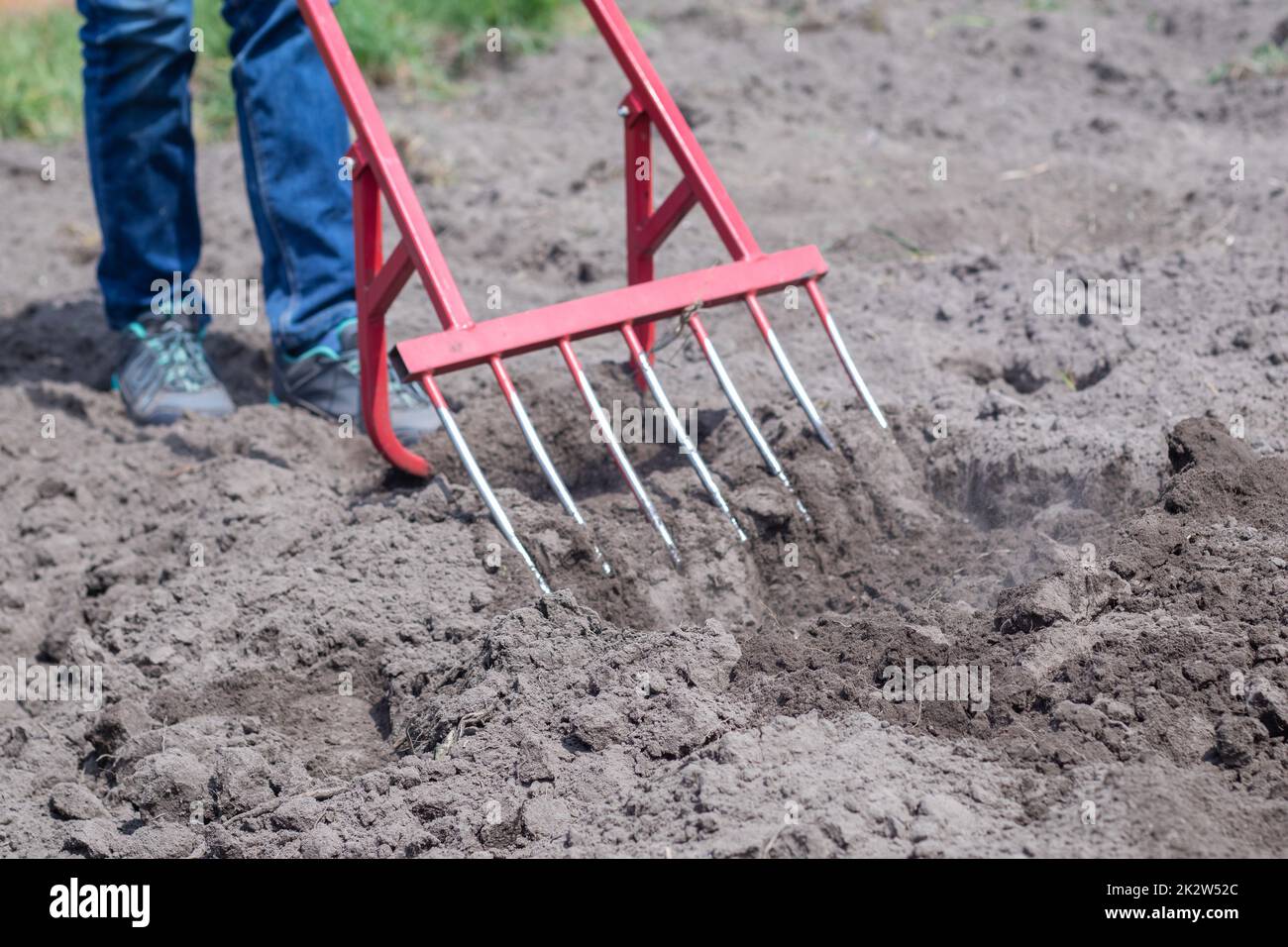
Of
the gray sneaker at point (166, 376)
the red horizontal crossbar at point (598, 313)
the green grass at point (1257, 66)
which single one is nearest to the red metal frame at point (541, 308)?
the red horizontal crossbar at point (598, 313)

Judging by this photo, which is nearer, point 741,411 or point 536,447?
point 536,447

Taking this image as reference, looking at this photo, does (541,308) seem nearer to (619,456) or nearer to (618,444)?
(618,444)

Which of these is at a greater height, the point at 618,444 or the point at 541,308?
the point at 541,308

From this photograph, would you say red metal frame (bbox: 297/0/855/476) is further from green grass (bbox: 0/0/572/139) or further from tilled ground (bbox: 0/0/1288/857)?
green grass (bbox: 0/0/572/139)

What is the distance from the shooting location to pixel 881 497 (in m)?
2.67

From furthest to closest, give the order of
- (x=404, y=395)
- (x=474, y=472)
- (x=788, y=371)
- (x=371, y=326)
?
(x=404, y=395) → (x=371, y=326) → (x=788, y=371) → (x=474, y=472)

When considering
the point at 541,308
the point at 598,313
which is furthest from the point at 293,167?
the point at 598,313

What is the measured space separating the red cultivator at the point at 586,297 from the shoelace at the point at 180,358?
0.94 meters

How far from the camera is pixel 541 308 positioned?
106 inches

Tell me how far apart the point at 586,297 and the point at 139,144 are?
55.6 inches

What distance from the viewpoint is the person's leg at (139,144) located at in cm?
324

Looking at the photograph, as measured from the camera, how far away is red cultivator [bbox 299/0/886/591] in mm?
2371

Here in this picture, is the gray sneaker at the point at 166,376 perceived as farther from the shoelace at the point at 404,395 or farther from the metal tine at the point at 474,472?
the metal tine at the point at 474,472
